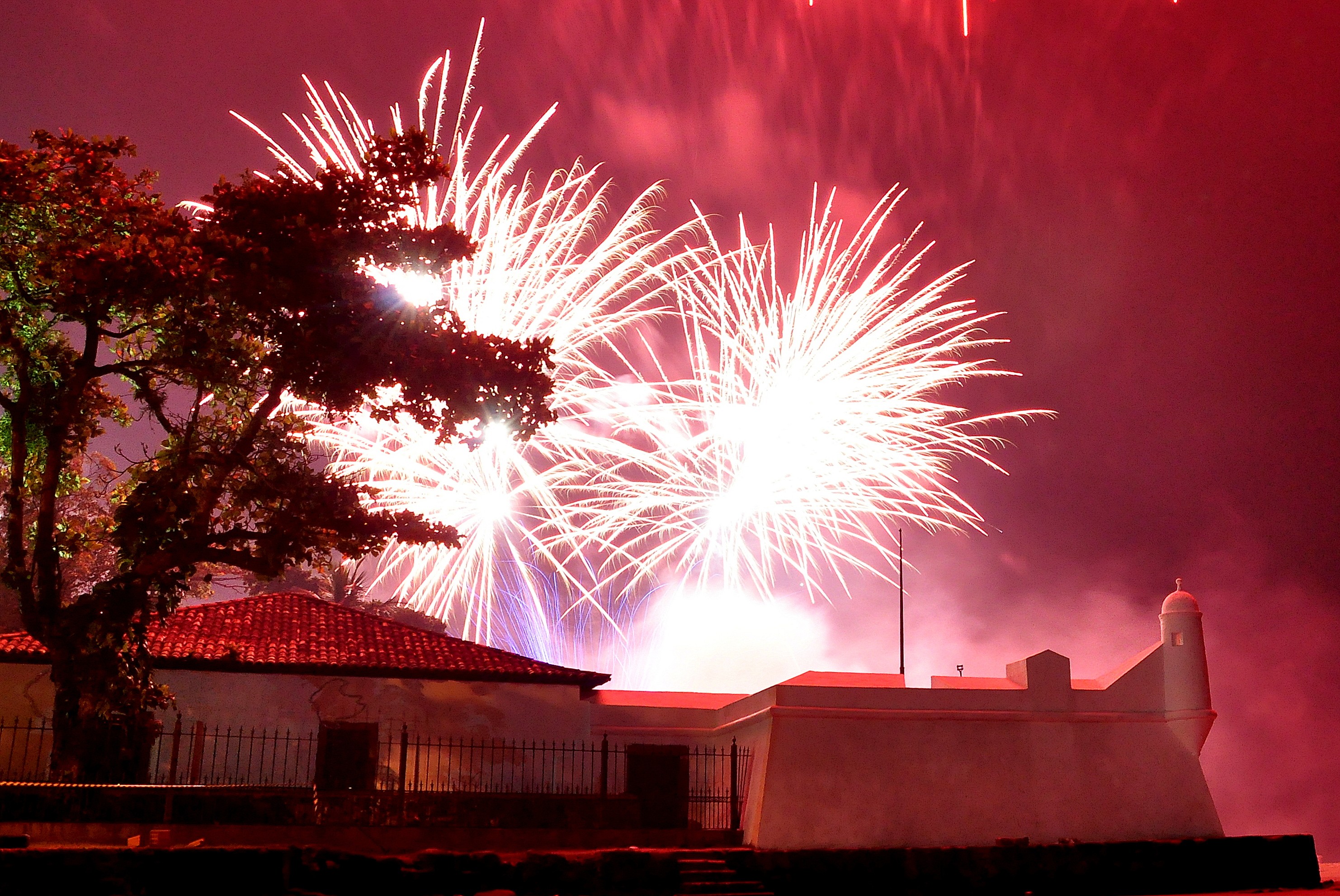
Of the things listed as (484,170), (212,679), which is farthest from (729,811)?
(484,170)

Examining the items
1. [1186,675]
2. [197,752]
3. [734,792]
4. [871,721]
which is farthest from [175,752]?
[1186,675]

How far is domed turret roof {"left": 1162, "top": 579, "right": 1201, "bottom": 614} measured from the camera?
2239 cm

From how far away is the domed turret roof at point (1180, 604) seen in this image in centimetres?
2239

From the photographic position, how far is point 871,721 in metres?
21.1

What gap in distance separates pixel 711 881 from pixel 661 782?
5.42 metres

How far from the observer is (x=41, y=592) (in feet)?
60.2

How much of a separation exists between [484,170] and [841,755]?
497 inches

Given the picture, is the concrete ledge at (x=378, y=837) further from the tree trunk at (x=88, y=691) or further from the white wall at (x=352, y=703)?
the white wall at (x=352, y=703)

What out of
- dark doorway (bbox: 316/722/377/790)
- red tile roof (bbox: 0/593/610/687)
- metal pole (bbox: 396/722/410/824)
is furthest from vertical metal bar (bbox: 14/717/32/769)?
metal pole (bbox: 396/722/410/824)

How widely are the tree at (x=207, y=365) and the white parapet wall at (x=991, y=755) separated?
7.29m

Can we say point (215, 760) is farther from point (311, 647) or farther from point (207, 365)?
point (207, 365)

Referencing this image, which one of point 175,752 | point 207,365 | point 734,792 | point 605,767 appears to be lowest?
point 734,792

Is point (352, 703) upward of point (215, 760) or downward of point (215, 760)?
upward

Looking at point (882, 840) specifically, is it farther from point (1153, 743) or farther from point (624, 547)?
point (624, 547)
